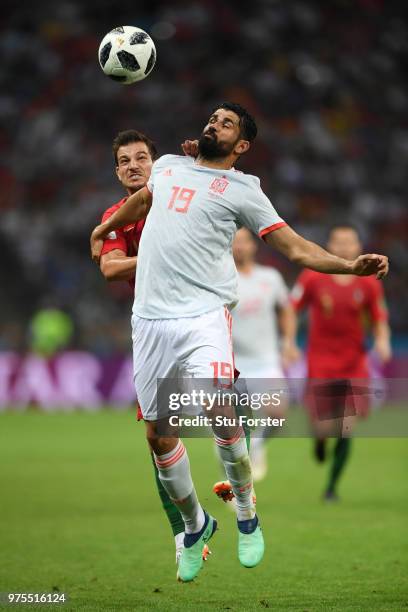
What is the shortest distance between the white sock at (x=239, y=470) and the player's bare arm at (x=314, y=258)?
1042 mm

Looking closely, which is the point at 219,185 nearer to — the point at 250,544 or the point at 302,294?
the point at 250,544

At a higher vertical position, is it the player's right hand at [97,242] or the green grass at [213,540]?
the player's right hand at [97,242]

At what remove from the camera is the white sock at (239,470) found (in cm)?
609

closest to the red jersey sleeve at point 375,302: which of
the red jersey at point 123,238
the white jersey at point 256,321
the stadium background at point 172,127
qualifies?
the white jersey at point 256,321

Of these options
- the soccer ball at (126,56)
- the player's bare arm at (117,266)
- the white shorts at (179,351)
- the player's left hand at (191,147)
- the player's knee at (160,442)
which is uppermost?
the soccer ball at (126,56)

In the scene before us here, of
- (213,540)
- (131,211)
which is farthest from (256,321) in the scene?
(131,211)

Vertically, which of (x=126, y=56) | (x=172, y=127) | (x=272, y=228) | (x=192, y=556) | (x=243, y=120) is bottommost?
(x=192, y=556)

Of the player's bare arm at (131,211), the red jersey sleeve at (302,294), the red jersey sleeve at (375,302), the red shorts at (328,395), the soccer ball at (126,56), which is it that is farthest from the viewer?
the red jersey sleeve at (302,294)

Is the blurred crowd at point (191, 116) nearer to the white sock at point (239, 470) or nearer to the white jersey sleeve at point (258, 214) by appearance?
the white sock at point (239, 470)

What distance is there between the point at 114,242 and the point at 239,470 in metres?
1.60

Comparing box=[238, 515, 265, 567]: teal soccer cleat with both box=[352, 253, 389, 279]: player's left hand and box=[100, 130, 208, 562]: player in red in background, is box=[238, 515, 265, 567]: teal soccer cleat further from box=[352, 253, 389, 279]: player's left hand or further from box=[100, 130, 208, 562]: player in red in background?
box=[352, 253, 389, 279]: player's left hand

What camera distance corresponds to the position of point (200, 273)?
602cm

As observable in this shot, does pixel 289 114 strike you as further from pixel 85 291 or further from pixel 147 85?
pixel 85 291

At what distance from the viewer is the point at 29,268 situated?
24.3m
